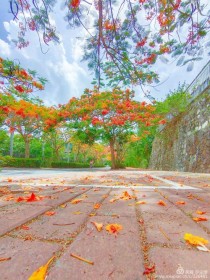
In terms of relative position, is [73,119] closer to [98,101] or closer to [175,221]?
[98,101]

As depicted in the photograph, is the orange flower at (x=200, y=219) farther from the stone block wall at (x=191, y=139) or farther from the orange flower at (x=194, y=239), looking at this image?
the stone block wall at (x=191, y=139)

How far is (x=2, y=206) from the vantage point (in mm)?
1476

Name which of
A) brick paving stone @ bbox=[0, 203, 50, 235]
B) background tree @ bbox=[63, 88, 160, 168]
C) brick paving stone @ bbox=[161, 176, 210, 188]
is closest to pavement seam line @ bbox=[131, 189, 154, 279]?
brick paving stone @ bbox=[0, 203, 50, 235]

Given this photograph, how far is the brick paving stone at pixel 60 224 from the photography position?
928mm

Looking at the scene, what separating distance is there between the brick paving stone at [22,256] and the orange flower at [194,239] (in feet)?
2.03

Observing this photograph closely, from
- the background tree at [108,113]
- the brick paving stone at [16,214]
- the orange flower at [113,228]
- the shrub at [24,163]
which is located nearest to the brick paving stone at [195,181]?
the orange flower at [113,228]

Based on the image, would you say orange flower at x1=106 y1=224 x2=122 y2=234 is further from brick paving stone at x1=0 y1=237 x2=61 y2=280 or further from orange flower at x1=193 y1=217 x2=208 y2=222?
orange flower at x1=193 y1=217 x2=208 y2=222

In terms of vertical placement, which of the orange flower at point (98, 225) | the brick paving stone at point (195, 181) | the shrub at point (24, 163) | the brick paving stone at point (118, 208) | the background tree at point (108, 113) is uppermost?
the background tree at point (108, 113)

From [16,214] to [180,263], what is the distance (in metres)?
1.06

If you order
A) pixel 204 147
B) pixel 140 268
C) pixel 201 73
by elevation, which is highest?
pixel 201 73

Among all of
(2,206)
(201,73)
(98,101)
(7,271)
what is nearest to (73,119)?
(98,101)

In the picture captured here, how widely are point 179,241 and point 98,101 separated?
12585 millimetres

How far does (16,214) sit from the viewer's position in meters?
1.24

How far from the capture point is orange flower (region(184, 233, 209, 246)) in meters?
0.85
